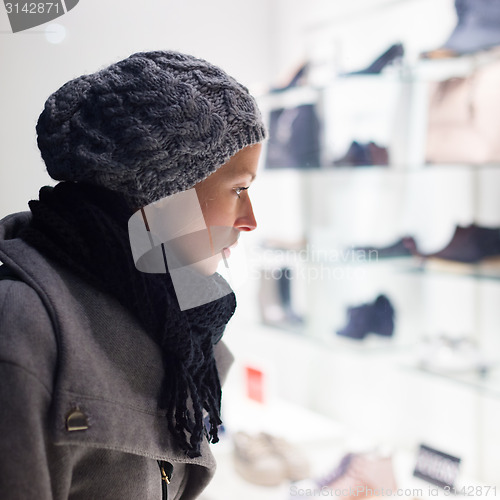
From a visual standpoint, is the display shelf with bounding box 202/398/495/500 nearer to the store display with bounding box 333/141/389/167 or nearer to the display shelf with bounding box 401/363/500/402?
the display shelf with bounding box 401/363/500/402

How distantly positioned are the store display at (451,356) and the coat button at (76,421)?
5.87 feet

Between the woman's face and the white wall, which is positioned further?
the white wall

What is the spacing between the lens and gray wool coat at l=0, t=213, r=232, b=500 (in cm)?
85

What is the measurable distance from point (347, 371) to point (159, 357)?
6.77 ft

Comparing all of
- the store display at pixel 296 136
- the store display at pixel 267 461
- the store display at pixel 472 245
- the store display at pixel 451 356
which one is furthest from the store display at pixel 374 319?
the store display at pixel 296 136

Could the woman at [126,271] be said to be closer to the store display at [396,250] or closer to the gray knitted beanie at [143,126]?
the gray knitted beanie at [143,126]

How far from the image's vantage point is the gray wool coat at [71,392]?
33.6 inches

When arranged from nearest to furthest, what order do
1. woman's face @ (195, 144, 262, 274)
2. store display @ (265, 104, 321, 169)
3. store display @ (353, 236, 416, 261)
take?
A: woman's face @ (195, 144, 262, 274) → store display @ (353, 236, 416, 261) → store display @ (265, 104, 321, 169)

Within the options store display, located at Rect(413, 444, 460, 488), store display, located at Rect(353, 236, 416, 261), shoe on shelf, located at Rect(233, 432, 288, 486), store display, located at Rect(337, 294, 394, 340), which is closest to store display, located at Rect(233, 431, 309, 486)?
shoe on shelf, located at Rect(233, 432, 288, 486)

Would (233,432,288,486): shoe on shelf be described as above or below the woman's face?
below

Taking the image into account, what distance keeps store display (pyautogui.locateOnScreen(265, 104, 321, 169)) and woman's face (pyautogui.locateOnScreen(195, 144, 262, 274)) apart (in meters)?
1.52

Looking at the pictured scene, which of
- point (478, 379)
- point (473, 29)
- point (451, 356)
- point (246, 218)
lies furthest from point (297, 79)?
point (246, 218)

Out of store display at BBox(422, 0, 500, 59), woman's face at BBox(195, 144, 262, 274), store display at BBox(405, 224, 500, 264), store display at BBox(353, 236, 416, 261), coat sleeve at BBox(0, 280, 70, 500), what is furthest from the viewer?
store display at BBox(353, 236, 416, 261)

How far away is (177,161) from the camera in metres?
1.05
